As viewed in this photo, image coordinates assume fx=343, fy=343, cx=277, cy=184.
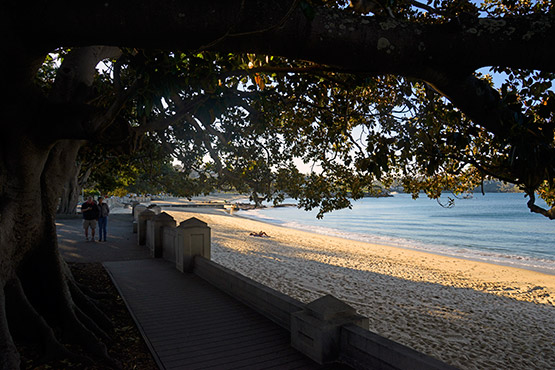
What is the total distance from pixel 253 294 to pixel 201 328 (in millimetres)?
1412

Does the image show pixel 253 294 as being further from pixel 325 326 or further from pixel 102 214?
pixel 102 214

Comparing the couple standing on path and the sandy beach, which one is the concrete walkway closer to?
the sandy beach

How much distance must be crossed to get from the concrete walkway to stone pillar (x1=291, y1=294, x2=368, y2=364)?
0.23 meters

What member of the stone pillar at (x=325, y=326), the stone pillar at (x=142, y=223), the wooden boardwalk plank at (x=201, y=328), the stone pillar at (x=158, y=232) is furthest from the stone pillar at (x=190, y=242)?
the stone pillar at (x=325, y=326)

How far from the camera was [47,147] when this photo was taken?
4852 mm

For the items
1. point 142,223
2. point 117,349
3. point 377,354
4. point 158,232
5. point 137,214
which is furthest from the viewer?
point 137,214

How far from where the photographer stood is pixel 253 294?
24.3 feet

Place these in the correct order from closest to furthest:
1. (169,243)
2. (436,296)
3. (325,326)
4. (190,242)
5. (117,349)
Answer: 1. (325,326)
2. (117,349)
3. (190,242)
4. (169,243)
5. (436,296)

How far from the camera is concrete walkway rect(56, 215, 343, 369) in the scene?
5.13 m

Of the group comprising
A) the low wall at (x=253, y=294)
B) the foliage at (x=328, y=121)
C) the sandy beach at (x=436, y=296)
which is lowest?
the sandy beach at (x=436, y=296)

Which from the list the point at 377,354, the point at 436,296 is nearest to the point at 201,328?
the point at 377,354

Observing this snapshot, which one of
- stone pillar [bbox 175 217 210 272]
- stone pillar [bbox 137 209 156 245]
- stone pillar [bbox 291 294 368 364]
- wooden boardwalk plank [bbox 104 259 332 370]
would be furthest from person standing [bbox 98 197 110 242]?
stone pillar [bbox 291 294 368 364]

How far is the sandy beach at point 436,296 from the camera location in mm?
8836

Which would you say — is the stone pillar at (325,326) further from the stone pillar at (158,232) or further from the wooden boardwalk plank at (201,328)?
the stone pillar at (158,232)
